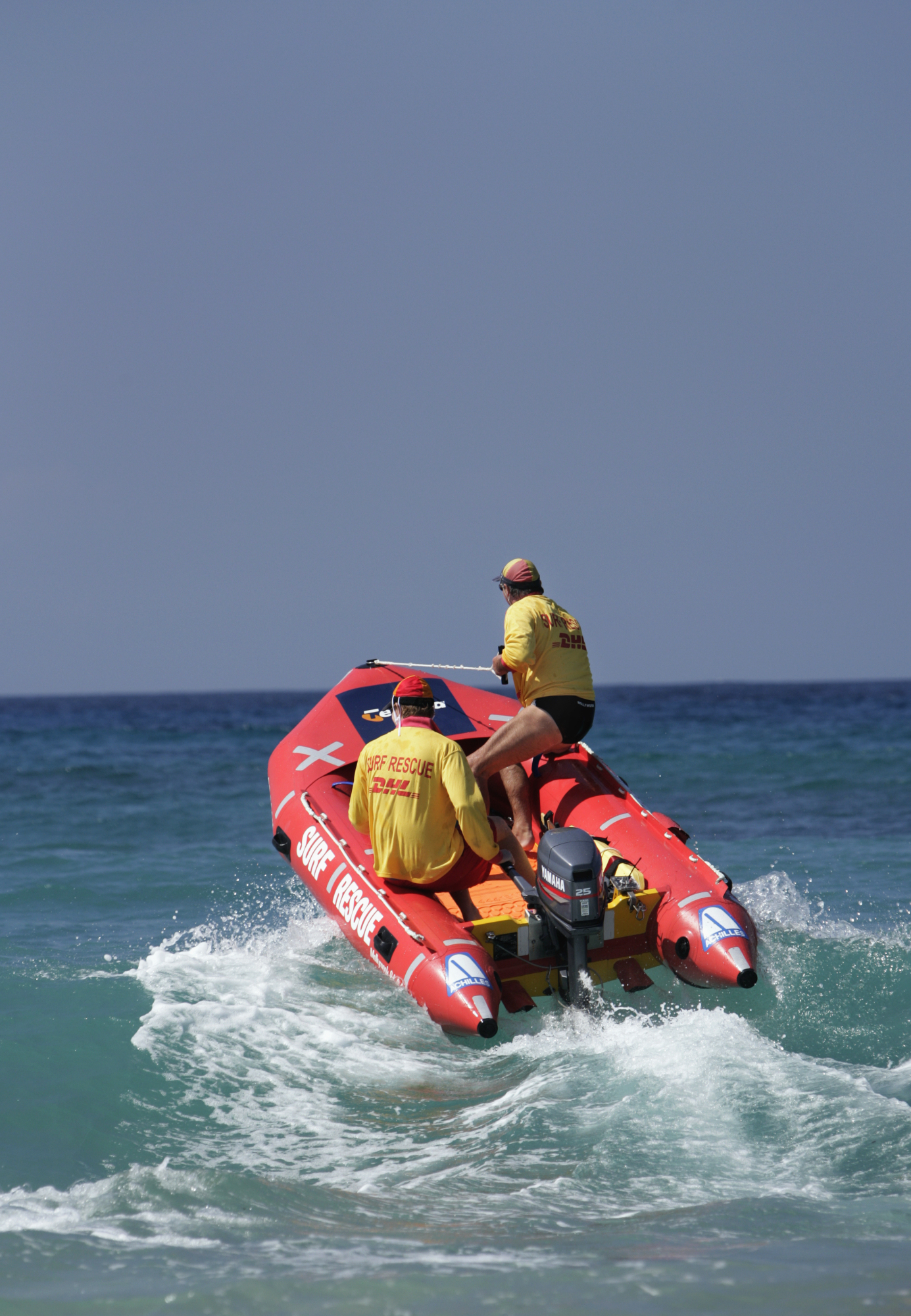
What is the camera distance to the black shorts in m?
5.39

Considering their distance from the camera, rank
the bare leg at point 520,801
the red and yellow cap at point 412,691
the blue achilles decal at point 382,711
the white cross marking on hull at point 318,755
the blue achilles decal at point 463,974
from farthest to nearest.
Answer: the blue achilles decal at point 382,711
the white cross marking on hull at point 318,755
the bare leg at point 520,801
the red and yellow cap at point 412,691
the blue achilles decal at point 463,974

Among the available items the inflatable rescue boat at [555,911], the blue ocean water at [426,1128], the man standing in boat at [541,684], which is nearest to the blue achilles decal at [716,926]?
the inflatable rescue boat at [555,911]

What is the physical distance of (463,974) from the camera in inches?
168

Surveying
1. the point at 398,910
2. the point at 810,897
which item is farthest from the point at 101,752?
the point at 398,910

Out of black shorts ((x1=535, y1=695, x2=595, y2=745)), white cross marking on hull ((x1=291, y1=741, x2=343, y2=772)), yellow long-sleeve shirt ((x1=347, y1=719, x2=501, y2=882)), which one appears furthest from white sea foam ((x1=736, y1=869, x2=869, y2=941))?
white cross marking on hull ((x1=291, y1=741, x2=343, y2=772))

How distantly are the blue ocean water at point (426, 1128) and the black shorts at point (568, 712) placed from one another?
118cm

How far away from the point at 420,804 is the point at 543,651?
1.22 meters

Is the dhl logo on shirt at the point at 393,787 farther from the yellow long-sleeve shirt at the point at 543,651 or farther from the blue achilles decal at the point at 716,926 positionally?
the blue achilles decal at the point at 716,926

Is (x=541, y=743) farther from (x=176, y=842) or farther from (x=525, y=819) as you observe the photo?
(x=176, y=842)

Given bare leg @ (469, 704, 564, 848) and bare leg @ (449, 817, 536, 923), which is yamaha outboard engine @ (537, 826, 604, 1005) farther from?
bare leg @ (469, 704, 564, 848)

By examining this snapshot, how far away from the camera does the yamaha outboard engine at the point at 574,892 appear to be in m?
4.30

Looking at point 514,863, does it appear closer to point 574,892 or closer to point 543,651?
point 574,892

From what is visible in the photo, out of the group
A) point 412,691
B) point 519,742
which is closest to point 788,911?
point 519,742

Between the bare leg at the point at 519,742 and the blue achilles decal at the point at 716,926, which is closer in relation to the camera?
Answer: the blue achilles decal at the point at 716,926
